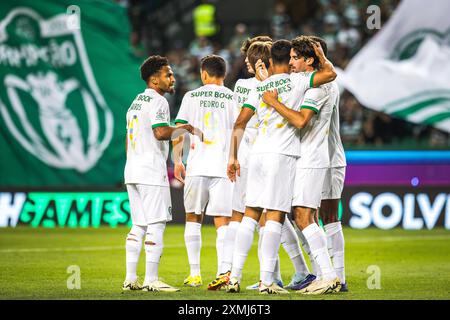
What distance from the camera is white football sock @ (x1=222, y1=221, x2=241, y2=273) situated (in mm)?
9812

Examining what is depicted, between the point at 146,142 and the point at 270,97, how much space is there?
1.31m

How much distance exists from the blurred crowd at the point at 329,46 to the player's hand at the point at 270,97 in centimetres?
1059

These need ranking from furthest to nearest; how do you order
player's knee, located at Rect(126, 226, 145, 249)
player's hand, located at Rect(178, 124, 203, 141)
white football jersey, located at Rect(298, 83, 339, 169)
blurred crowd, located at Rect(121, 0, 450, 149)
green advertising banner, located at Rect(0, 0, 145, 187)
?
blurred crowd, located at Rect(121, 0, 450, 149)
green advertising banner, located at Rect(0, 0, 145, 187)
player's hand, located at Rect(178, 124, 203, 141)
player's knee, located at Rect(126, 226, 145, 249)
white football jersey, located at Rect(298, 83, 339, 169)

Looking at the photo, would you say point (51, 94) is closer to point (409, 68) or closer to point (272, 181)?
point (409, 68)

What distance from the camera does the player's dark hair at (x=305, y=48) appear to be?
30.6 ft

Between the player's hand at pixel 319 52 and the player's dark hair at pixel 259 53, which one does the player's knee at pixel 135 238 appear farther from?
the player's hand at pixel 319 52

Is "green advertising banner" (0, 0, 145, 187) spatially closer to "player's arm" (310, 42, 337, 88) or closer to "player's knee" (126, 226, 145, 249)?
"player's knee" (126, 226, 145, 249)

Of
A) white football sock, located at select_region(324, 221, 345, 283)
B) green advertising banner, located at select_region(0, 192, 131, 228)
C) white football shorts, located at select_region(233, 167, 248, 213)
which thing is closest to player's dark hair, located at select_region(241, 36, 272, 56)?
white football shorts, located at select_region(233, 167, 248, 213)

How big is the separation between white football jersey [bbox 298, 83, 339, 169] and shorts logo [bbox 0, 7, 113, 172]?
36.0ft

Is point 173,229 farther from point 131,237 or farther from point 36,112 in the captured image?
point 131,237

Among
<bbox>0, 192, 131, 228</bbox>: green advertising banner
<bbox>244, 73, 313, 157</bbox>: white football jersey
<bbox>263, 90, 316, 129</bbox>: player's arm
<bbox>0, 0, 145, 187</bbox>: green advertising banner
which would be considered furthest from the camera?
<bbox>0, 0, 145, 187</bbox>: green advertising banner

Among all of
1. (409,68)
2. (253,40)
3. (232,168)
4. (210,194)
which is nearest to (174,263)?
(210,194)

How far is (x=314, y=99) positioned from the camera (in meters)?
9.15

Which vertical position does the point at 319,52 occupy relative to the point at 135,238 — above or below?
above
